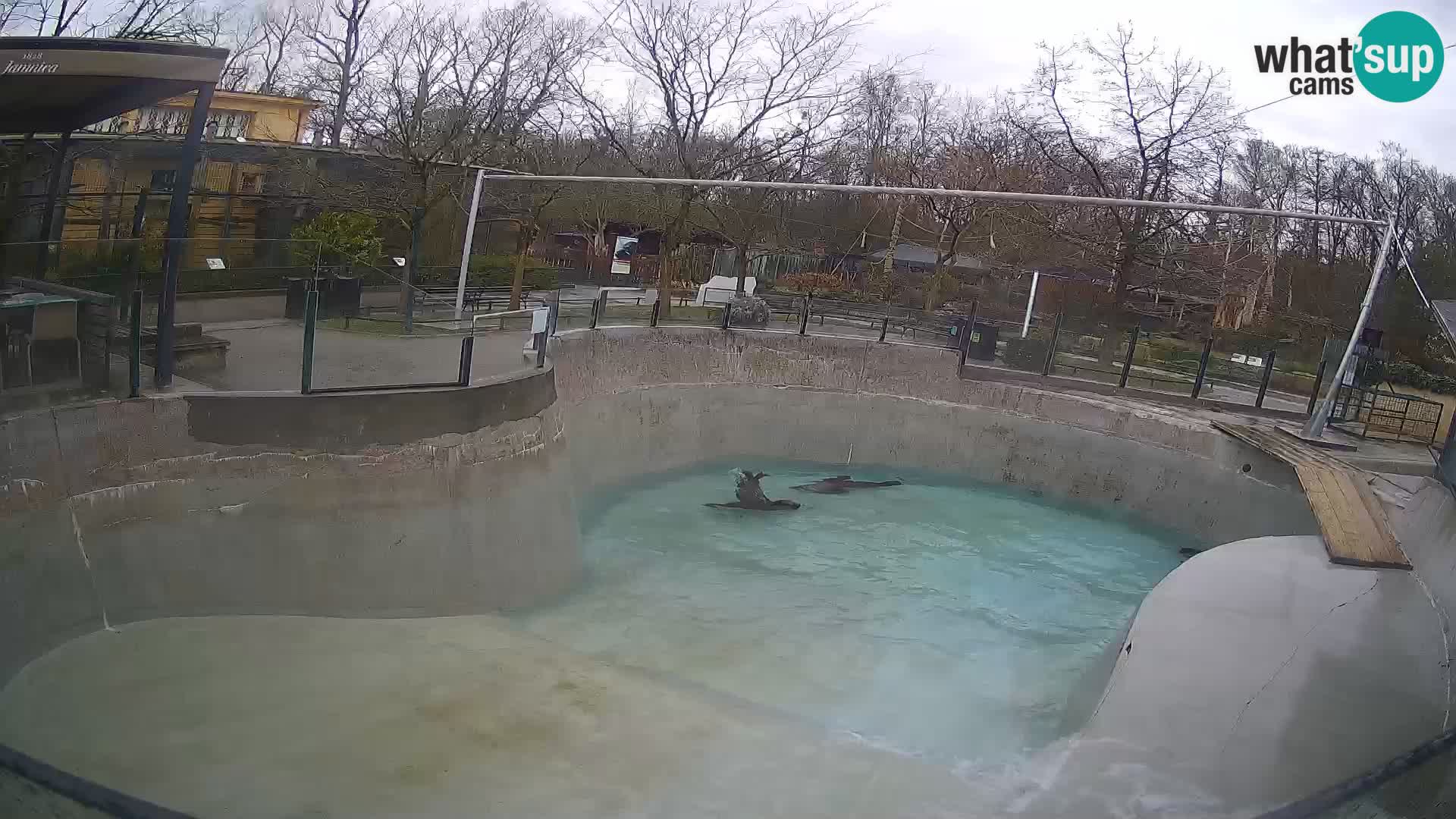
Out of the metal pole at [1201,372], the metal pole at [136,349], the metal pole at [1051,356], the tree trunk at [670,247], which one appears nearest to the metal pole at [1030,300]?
the metal pole at [1051,356]

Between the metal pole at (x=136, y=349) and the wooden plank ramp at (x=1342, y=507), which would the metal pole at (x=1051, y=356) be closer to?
the wooden plank ramp at (x=1342, y=507)

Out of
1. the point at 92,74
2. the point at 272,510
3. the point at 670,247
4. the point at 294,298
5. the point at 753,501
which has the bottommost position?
the point at 753,501

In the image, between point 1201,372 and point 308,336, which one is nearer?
point 308,336

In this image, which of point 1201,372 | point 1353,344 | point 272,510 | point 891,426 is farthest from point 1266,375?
point 272,510

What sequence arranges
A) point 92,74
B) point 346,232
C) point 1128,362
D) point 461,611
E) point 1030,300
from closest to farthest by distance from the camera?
point 92,74
point 461,611
point 346,232
point 1128,362
point 1030,300

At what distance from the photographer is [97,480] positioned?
7891 mm

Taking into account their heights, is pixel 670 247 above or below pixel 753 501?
above

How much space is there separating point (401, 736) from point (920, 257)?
28.0 m

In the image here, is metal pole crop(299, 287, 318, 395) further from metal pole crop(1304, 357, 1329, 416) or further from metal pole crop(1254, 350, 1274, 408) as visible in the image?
metal pole crop(1304, 357, 1329, 416)

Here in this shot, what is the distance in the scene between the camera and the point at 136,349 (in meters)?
8.49

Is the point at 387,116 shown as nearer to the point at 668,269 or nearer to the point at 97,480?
the point at 668,269

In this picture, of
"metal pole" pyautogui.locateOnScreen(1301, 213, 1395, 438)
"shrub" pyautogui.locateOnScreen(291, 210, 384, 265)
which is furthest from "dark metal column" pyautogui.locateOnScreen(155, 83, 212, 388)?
"metal pole" pyautogui.locateOnScreen(1301, 213, 1395, 438)

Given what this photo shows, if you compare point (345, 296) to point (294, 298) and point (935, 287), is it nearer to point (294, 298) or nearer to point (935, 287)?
point (294, 298)

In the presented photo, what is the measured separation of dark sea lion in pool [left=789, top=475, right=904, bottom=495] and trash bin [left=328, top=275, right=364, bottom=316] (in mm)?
9222
